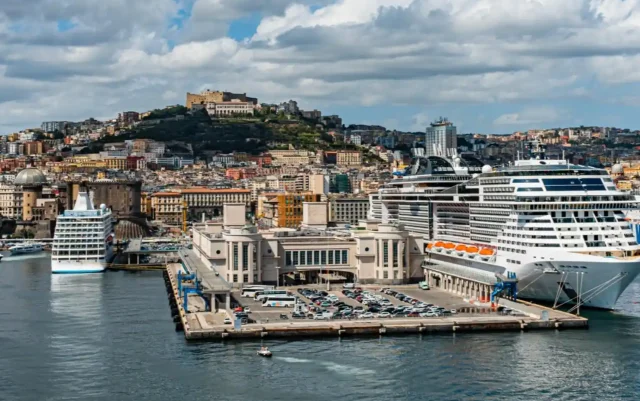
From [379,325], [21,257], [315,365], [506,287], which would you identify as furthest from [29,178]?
[315,365]

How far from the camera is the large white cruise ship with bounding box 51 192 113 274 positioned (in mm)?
A: 63469

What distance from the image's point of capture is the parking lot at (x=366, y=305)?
38469 mm

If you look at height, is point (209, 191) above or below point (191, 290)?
above

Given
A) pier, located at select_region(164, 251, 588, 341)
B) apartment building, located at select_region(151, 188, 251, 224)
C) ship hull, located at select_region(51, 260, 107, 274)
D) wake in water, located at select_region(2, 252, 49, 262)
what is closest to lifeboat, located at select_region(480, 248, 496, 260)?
pier, located at select_region(164, 251, 588, 341)

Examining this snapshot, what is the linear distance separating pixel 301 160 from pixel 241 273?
109 metres

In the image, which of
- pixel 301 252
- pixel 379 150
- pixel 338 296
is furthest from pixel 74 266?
pixel 379 150

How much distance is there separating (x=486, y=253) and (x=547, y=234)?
4253mm

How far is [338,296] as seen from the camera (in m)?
44.9

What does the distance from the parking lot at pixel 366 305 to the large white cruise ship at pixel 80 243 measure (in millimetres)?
20911

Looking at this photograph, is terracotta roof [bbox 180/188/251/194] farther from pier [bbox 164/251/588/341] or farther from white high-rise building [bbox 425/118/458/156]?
pier [bbox 164/251/588/341]

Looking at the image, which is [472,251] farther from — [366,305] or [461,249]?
[366,305]

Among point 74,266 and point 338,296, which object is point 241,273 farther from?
point 74,266

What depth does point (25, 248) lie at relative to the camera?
81.1m

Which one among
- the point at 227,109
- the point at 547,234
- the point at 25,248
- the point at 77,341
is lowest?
the point at 77,341
